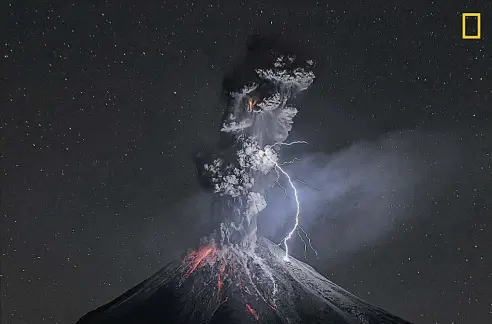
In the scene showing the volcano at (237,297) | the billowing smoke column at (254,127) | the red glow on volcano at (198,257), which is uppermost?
the billowing smoke column at (254,127)

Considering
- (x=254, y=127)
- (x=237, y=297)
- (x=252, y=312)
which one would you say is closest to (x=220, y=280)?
(x=237, y=297)

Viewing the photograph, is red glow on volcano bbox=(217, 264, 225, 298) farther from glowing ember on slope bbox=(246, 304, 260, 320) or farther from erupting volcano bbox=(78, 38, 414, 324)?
glowing ember on slope bbox=(246, 304, 260, 320)

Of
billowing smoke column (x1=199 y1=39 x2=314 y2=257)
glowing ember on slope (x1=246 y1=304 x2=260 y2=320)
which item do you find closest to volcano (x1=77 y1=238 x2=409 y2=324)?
glowing ember on slope (x1=246 y1=304 x2=260 y2=320)

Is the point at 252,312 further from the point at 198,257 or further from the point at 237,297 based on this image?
the point at 198,257

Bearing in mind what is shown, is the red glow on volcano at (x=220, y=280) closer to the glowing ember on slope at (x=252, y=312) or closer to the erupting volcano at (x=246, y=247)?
the erupting volcano at (x=246, y=247)

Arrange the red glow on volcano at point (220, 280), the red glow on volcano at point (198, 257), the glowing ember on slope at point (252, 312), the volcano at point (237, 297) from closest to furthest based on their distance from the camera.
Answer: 1. the glowing ember on slope at point (252, 312)
2. the volcano at point (237, 297)
3. the red glow on volcano at point (220, 280)
4. the red glow on volcano at point (198, 257)

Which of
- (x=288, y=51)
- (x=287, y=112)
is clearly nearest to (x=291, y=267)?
(x=287, y=112)

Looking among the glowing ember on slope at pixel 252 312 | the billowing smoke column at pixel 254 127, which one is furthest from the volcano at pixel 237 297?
the billowing smoke column at pixel 254 127
